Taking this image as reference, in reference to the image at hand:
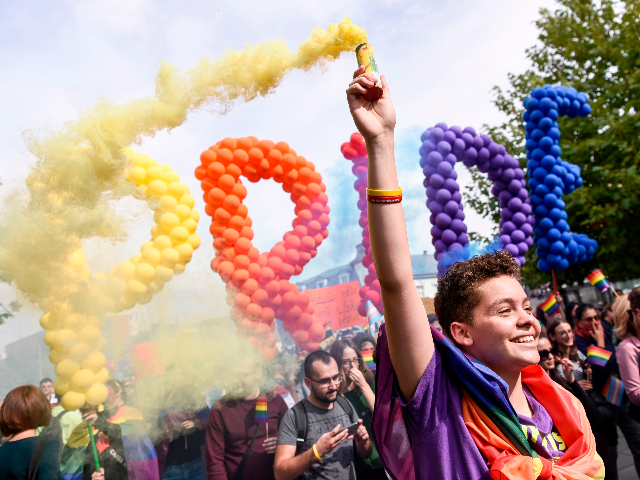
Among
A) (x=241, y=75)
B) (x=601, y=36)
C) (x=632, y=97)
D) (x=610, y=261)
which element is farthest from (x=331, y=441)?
(x=601, y=36)

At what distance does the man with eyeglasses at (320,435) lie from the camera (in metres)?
2.79

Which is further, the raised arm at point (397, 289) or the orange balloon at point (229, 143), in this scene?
the orange balloon at point (229, 143)

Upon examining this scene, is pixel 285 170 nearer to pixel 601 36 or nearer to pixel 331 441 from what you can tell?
pixel 331 441

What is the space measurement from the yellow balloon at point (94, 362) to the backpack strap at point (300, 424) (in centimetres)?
123

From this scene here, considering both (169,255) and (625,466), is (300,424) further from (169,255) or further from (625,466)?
(625,466)

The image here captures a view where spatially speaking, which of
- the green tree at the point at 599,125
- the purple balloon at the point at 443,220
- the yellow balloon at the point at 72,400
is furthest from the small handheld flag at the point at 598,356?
the green tree at the point at 599,125

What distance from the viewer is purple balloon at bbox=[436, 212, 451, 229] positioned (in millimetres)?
4484

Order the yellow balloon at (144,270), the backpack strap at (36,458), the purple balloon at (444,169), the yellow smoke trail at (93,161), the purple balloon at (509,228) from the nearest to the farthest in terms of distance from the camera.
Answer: the yellow smoke trail at (93,161) → the backpack strap at (36,458) → the yellow balloon at (144,270) → the purple balloon at (444,169) → the purple balloon at (509,228)

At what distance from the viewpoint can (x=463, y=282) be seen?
1.38 m

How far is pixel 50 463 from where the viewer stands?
2.59 m

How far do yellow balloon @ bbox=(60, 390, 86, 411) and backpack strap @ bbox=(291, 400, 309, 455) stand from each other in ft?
4.22

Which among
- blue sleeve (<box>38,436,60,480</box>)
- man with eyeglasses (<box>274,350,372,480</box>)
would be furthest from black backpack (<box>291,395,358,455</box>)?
blue sleeve (<box>38,436,60,480</box>)

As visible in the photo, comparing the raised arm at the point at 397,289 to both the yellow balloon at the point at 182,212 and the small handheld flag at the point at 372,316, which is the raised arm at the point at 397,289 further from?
the small handheld flag at the point at 372,316

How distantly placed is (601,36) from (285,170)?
31.2 ft
